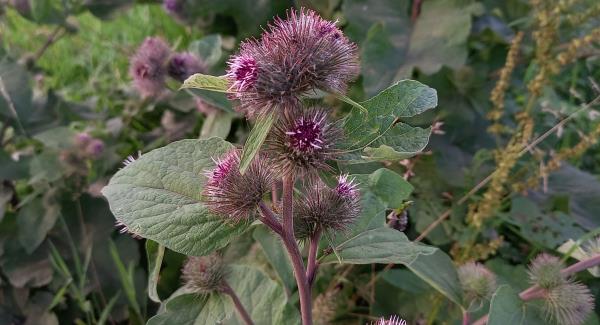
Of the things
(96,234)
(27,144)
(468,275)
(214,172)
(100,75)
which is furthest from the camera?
(100,75)

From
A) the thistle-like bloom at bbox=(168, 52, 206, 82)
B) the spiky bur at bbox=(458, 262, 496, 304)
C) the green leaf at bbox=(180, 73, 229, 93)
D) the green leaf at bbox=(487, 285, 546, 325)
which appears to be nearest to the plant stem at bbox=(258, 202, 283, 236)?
the green leaf at bbox=(180, 73, 229, 93)

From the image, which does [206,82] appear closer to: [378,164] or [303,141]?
[303,141]

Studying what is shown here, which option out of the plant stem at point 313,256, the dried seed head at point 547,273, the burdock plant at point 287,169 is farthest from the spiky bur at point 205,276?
the dried seed head at point 547,273

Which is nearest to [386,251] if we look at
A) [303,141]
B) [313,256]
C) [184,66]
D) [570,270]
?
[313,256]

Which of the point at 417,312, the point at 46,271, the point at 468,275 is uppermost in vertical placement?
the point at 468,275

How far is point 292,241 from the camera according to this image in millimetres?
1113

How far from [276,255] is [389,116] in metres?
0.78

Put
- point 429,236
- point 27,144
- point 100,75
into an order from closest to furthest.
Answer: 1. point 429,236
2. point 27,144
3. point 100,75

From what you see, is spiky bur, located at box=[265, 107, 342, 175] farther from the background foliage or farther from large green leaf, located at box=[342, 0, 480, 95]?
large green leaf, located at box=[342, 0, 480, 95]

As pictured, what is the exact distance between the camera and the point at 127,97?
293 centimetres

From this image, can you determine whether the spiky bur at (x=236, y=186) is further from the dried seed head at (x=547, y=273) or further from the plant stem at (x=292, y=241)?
the dried seed head at (x=547, y=273)

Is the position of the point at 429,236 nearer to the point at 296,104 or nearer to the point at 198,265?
the point at 198,265

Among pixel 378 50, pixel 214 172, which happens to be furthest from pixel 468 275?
pixel 378 50

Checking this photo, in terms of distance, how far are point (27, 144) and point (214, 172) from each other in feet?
6.30
